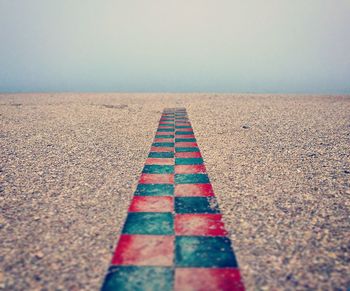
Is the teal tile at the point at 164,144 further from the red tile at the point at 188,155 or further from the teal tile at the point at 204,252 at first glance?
the teal tile at the point at 204,252

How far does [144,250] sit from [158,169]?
81.3 inches

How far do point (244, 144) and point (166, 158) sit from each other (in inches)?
76.4

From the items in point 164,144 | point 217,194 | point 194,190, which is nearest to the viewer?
point 217,194

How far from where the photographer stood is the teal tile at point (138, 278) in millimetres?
1957

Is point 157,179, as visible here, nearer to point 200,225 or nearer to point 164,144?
point 200,225

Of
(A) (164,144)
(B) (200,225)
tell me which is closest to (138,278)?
(B) (200,225)

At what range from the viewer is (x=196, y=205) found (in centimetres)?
314

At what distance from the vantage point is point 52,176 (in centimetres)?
414

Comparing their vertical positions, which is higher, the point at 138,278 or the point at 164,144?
the point at 164,144

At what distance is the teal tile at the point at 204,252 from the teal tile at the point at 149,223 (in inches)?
8.2

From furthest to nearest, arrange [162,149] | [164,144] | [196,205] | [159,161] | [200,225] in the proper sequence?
[164,144]
[162,149]
[159,161]
[196,205]
[200,225]

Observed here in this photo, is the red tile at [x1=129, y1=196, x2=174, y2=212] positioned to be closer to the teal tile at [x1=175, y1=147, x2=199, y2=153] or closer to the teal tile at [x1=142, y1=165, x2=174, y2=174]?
the teal tile at [x1=142, y1=165, x2=174, y2=174]

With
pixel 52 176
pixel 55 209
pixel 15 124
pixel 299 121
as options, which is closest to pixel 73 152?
pixel 52 176

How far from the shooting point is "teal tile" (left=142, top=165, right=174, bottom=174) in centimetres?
424
